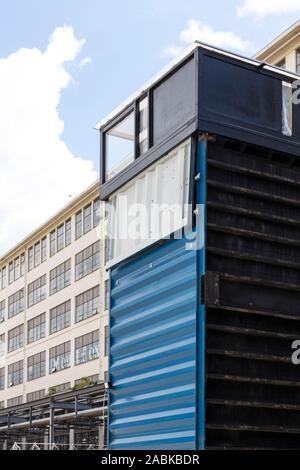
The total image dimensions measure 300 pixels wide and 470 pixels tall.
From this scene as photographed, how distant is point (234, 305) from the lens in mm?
9555

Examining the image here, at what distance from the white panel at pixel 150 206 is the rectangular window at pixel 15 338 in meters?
39.6

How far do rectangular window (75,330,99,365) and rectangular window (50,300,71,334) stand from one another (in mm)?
1902

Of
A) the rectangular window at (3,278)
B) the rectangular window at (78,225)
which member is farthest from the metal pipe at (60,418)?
the rectangular window at (3,278)

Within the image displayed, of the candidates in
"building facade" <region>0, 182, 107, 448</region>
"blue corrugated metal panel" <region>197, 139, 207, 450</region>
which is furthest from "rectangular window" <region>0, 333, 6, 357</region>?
"blue corrugated metal panel" <region>197, 139, 207, 450</region>

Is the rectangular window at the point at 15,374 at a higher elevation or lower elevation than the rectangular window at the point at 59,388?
higher

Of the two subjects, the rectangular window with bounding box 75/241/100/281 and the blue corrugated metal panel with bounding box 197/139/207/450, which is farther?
the rectangular window with bounding box 75/241/100/281

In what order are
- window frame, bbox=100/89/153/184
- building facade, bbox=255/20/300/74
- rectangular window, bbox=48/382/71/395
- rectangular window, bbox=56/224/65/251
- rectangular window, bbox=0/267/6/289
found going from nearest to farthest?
window frame, bbox=100/89/153/184 → building facade, bbox=255/20/300/74 → rectangular window, bbox=48/382/71/395 → rectangular window, bbox=56/224/65/251 → rectangular window, bbox=0/267/6/289

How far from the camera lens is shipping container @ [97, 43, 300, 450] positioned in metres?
9.28

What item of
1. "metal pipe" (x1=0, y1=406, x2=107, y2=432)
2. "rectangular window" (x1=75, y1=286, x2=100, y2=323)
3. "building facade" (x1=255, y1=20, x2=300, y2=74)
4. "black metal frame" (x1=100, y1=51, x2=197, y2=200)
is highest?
"building facade" (x1=255, y1=20, x2=300, y2=74)

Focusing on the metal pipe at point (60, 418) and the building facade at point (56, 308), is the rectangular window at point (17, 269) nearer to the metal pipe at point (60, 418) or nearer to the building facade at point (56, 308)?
the building facade at point (56, 308)

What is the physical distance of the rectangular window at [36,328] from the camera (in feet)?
154

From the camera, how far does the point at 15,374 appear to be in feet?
165

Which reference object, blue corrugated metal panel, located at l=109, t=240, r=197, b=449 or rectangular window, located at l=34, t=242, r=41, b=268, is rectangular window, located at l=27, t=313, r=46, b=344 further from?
blue corrugated metal panel, located at l=109, t=240, r=197, b=449

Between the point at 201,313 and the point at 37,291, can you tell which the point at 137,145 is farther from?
the point at 37,291
